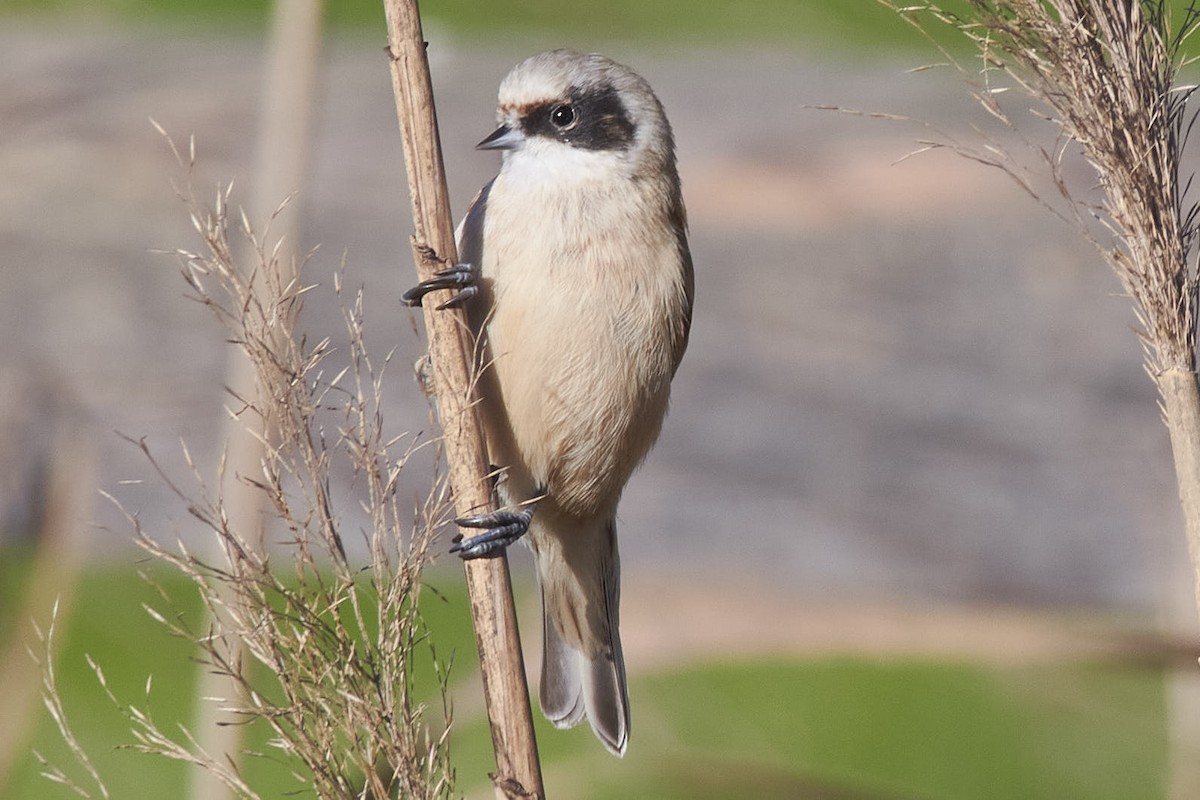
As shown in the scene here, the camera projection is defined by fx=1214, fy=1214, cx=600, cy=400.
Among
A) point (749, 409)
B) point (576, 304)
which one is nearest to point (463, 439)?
point (576, 304)

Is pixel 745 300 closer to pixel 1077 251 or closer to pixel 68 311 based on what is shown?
pixel 1077 251

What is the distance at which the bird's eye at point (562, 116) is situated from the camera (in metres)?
1.87

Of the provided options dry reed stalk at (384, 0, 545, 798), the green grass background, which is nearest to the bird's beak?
dry reed stalk at (384, 0, 545, 798)

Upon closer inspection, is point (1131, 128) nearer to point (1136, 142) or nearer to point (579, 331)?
point (1136, 142)

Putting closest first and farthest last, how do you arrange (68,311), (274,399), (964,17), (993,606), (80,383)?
(274,399) → (964,17) → (993,606) → (80,383) → (68,311)

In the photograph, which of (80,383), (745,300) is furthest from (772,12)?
(80,383)

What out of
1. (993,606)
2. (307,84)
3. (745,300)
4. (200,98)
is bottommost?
(993,606)

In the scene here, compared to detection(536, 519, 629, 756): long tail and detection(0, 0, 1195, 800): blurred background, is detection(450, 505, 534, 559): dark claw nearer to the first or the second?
detection(536, 519, 629, 756): long tail

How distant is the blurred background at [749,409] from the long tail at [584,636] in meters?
0.40

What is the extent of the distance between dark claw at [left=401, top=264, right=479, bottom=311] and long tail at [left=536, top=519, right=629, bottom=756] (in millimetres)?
600

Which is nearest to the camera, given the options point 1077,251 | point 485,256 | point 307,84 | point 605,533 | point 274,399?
point 274,399

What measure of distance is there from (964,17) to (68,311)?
3.76m

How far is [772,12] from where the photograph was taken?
4.34 m

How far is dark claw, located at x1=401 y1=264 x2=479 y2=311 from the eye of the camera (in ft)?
4.77
